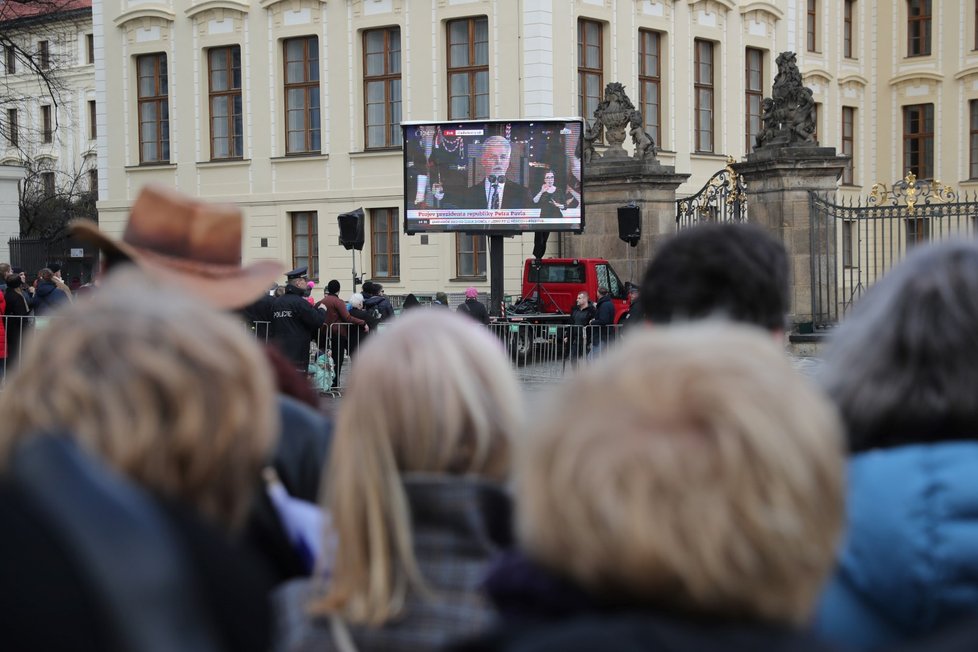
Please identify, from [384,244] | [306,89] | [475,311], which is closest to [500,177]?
[475,311]

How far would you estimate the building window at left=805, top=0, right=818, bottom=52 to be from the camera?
134 ft

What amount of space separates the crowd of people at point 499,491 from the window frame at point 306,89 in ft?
102

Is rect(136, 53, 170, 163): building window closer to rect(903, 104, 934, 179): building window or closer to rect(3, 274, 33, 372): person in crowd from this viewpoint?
rect(3, 274, 33, 372): person in crowd

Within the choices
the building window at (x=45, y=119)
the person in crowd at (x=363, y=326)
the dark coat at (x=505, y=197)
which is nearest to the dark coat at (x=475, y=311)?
the dark coat at (x=505, y=197)

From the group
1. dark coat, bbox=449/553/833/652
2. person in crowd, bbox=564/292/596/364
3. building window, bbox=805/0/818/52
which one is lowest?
person in crowd, bbox=564/292/596/364

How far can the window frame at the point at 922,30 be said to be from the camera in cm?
4272

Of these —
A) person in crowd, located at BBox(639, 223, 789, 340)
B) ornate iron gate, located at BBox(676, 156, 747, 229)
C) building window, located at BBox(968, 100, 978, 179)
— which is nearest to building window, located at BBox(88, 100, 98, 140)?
building window, located at BBox(968, 100, 978, 179)

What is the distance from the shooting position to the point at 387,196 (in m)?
32.0

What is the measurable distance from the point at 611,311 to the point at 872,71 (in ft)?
91.9

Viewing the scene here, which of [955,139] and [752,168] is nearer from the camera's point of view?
[752,168]

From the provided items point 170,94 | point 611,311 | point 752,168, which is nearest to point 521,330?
point 611,311

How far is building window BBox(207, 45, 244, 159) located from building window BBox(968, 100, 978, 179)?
73.8ft

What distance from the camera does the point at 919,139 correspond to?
42812mm

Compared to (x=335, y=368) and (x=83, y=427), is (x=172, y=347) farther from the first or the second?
(x=335, y=368)
